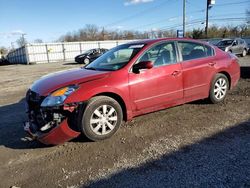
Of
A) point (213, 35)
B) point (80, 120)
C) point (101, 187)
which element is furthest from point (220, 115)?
point (213, 35)

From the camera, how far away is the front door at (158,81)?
469 cm

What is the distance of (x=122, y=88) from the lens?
4496 mm

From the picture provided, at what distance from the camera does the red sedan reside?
4.06m

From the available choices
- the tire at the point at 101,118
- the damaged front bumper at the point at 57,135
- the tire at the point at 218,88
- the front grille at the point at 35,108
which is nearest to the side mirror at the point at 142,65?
the tire at the point at 101,118

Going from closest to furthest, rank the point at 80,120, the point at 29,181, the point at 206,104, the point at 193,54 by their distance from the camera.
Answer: the point at 29,181 → the point at 80,120 → the point at 193,54 → the point at 206,104

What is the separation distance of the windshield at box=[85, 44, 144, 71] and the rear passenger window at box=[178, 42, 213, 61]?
0.94 meters

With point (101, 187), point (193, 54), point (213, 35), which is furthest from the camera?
point (213, 35)

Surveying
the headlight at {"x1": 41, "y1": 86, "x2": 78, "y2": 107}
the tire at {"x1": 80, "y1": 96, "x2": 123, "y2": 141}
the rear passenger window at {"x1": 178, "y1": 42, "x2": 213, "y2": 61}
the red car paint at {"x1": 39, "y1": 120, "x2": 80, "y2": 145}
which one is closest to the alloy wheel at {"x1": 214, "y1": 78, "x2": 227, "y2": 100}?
the rear passenger window at {"x1": 178, "y1": 42, "x2": 213, "y2": 61}

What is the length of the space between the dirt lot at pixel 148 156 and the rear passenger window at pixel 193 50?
3.92 ft

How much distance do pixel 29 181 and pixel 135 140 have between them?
172 cm

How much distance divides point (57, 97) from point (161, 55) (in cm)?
217

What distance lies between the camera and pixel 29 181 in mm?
3305

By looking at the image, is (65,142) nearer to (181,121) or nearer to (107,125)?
(107,125)

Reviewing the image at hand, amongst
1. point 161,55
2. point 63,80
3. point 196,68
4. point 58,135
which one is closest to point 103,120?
point 58,135
